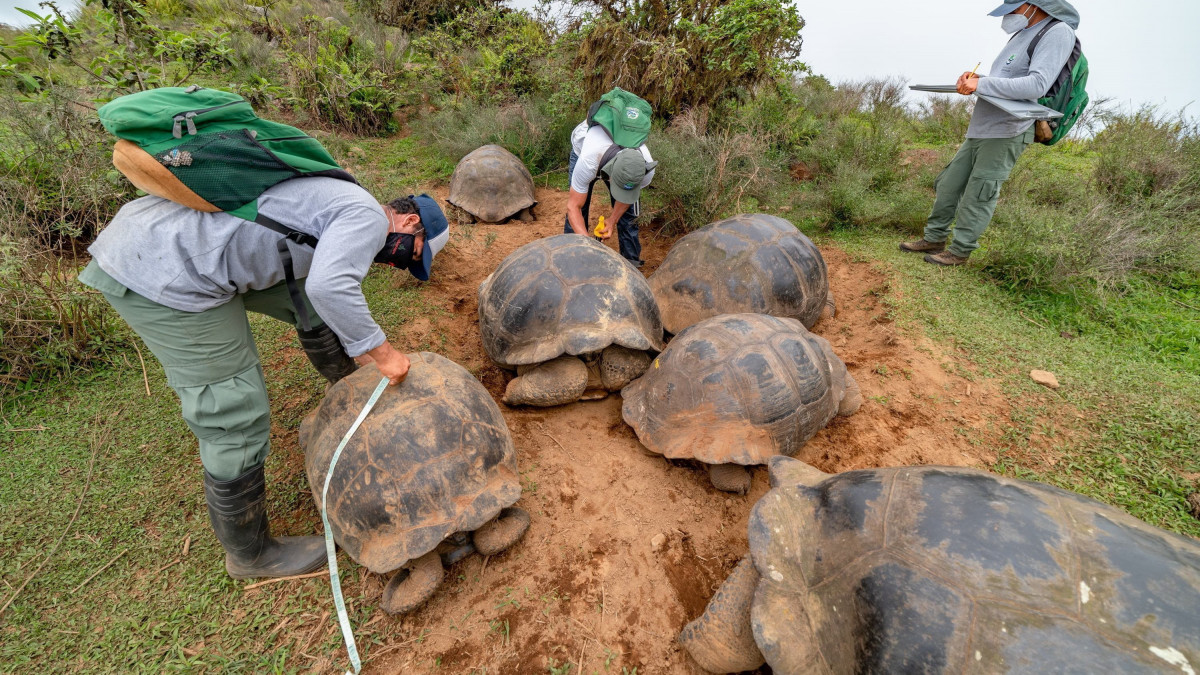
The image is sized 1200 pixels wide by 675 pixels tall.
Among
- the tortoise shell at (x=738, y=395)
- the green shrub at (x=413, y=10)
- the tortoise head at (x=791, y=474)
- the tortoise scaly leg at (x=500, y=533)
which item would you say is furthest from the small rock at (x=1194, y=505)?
the green shrub at (x=413, y=10)

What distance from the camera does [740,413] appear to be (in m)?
2.60

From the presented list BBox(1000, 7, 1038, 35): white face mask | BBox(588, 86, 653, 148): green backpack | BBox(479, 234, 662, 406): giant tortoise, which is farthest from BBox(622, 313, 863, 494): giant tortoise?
BBox(1000, 7, 1038, 35): white face mask

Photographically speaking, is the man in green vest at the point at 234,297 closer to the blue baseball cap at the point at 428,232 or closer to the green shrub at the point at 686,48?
the blue baseball cap at the point at 428,232

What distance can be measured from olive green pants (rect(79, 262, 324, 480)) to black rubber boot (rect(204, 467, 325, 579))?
7cm

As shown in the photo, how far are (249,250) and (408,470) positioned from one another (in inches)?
47.2

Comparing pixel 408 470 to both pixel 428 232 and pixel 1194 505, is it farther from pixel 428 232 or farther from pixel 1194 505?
pixel 1194 505

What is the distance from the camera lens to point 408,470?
209 cm

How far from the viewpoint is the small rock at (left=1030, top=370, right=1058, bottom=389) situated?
330cm

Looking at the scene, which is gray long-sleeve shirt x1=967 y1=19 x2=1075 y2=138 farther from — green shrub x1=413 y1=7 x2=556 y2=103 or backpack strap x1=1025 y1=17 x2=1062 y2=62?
green shrub x1=413 y1=7 x2=556 y2=103

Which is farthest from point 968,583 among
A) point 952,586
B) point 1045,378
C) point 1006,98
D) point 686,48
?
point 686,48

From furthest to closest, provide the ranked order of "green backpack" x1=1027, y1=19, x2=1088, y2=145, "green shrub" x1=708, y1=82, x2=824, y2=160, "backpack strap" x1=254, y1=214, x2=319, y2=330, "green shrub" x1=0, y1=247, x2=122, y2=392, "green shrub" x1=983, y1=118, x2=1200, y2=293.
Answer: "green shrub" x1=708, y1=82, x2=824, y2=160, "green shrub" x1=983, y1=118, x2=1200, y2=293, "green backpack" x1=1027, y1=19, x2=1088, y2=145, "green shrub" x1=0, y1=247, x2=122, y2=392, "backpack strap" x1=254, y1=214, x2=319, y2=330

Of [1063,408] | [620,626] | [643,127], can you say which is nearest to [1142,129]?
[1063,408]

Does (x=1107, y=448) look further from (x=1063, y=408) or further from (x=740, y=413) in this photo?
(x=740, y=413)

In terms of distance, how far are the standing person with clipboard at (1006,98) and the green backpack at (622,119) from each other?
9.55 ft
